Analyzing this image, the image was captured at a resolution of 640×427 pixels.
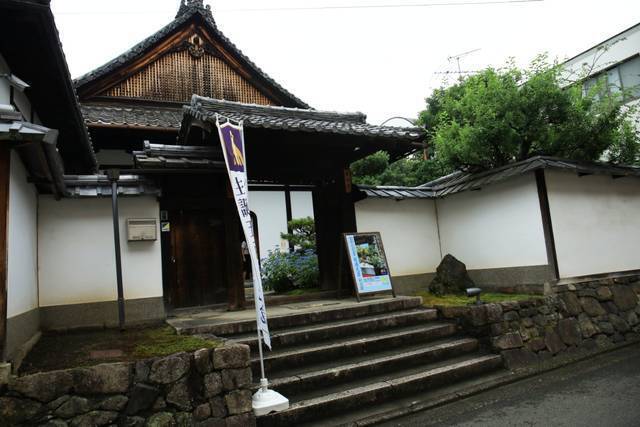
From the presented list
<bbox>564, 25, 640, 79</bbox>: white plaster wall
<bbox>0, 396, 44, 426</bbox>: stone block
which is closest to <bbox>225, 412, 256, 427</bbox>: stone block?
<bbox>0, 396, 44, 426</bbox>: stone block

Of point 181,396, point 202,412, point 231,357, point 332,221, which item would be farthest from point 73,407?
point 332,221

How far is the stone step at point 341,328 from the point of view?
601cm

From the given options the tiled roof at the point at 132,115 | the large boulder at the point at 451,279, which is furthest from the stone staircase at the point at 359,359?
the tiled roof at the point at 132,115

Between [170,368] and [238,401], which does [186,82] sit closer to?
[170,368]

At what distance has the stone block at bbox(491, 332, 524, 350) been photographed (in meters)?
6.76

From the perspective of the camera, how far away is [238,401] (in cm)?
470

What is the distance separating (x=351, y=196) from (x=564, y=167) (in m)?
4.29

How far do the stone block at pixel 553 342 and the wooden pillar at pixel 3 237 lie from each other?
7.80m

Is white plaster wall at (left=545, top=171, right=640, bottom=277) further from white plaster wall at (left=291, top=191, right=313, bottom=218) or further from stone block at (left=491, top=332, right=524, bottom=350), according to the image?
white plaster wall at (left=291, top=191, right=313, bottom=218)

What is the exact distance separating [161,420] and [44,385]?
3.80ft

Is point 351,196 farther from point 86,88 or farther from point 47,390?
point 86,88

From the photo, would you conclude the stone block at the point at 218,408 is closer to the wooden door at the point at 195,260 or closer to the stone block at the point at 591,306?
the wooden door at the point at 195,260

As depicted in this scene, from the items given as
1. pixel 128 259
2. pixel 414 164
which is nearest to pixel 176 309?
pixel 128 259

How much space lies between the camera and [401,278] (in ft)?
31.6
